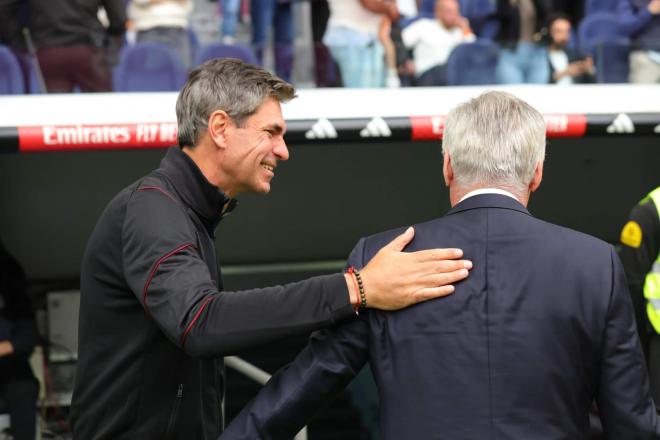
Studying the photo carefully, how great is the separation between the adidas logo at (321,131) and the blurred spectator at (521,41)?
4.48 feet

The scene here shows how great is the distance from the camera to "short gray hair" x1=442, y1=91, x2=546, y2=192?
1833 mm

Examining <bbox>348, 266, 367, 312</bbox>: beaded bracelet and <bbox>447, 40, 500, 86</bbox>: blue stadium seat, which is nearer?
<bbox>348, 266, 367, 312</bbox>: beaded bracelet

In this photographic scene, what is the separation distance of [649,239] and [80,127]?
273 cm

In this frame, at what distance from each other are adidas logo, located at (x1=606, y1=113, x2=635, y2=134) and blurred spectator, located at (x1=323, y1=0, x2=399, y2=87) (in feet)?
4.33

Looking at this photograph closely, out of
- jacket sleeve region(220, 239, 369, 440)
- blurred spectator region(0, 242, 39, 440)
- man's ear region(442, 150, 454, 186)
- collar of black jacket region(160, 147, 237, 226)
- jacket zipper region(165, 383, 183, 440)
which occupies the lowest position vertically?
blurred spectator region(0, 242, 39, 440)

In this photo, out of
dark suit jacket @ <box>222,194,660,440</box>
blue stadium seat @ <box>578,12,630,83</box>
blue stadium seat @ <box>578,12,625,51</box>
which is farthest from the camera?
blue stadium seat @ <box>578,12,625,51</box>

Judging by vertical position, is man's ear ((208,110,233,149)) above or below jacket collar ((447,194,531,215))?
above

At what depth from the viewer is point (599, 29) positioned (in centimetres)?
640

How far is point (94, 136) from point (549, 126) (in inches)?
91.6

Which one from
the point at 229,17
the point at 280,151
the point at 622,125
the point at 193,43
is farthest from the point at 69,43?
the point at 280,151

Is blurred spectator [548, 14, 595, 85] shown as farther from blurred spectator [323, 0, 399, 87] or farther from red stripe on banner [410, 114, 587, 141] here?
blurred spectator [323, 0, 399, 87]

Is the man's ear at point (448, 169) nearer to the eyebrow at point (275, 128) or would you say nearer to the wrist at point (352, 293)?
the wrist at point (352, 293)

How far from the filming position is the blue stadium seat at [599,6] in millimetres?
6633

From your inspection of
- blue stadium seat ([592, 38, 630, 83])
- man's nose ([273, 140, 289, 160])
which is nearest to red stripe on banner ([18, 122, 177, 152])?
man's nose ([273, 140, 289, 160])
